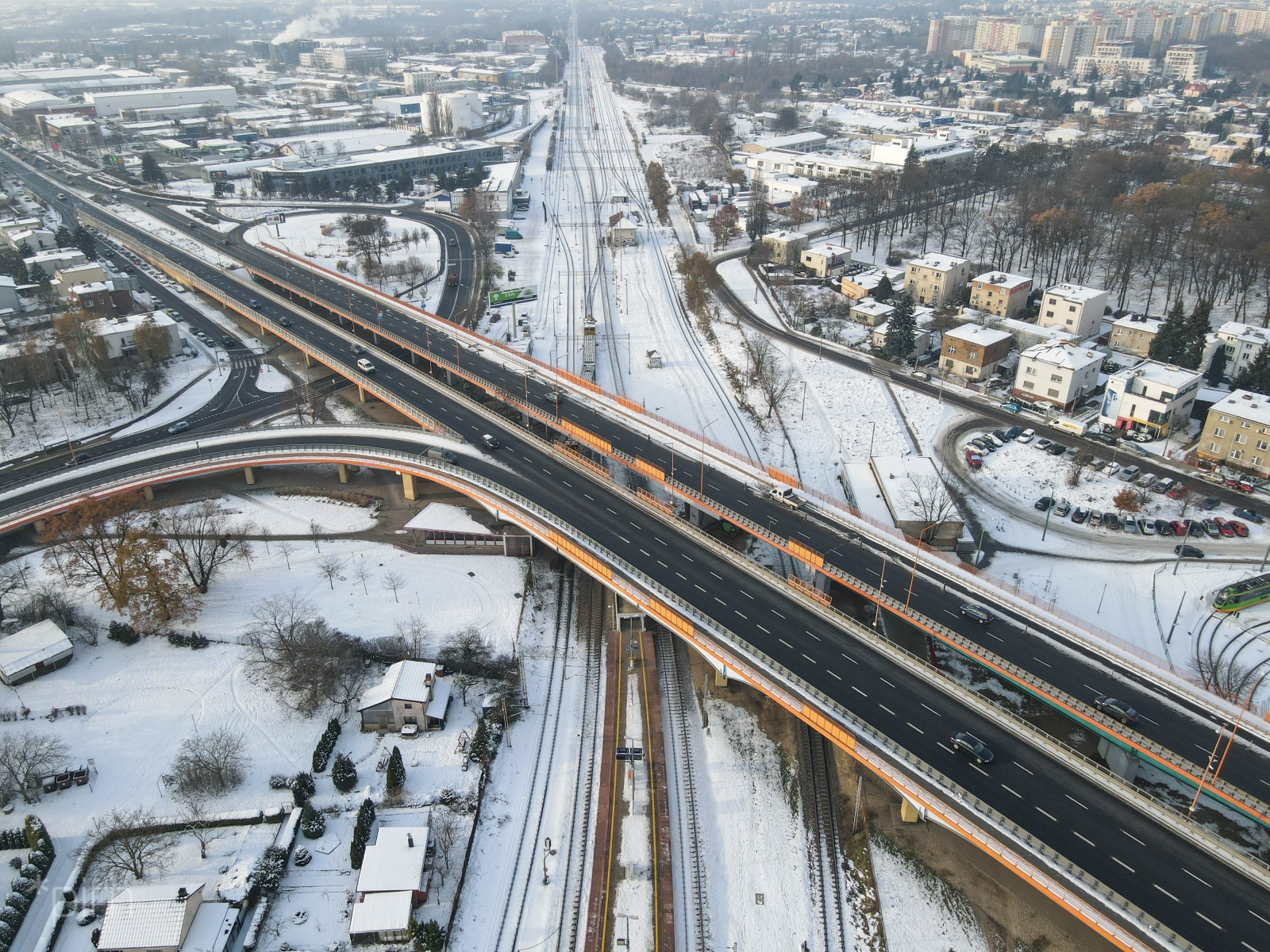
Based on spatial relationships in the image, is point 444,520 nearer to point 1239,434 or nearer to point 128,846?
point 128,846

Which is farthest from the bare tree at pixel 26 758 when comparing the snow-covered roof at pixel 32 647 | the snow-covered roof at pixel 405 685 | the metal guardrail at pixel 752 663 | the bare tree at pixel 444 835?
the metal guardrail at pixel 752 663

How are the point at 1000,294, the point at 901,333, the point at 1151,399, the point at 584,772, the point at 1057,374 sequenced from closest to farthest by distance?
the point at 584,772, the point at 1151,399, the point at 1057,374, the point at 901,333, the point at 1000,294

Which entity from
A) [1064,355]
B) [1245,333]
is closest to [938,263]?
[1064,355]

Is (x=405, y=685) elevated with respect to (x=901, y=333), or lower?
lower

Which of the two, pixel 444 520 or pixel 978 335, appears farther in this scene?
pixel 978 335

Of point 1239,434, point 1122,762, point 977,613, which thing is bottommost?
point 1122,762

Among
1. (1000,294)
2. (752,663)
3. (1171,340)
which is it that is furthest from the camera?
(1000,294)
